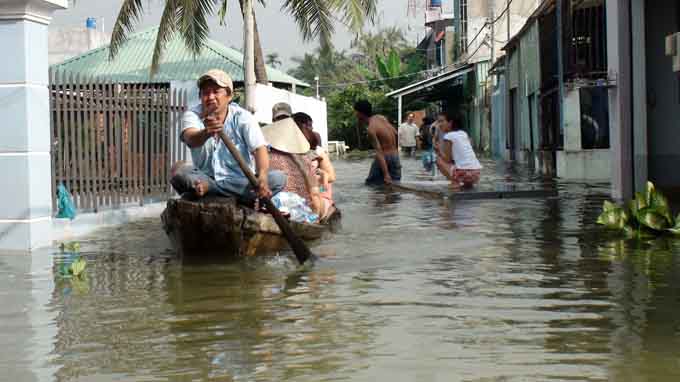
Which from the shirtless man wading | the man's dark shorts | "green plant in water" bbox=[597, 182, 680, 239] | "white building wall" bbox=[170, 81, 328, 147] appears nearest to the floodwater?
"green plant in water" bbox=[597, 182, 680, 239]

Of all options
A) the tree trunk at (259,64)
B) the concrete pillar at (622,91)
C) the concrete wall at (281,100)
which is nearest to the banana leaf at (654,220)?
the concrete pillar at (622,91)

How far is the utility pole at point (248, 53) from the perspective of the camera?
21.5 m

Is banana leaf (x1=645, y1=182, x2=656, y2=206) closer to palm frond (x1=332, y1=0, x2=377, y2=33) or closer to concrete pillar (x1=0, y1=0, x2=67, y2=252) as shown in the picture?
concrete pillar (x1=0, y1=0, x2=67, y2=252)

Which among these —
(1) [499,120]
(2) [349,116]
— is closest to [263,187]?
(1) [499,120]

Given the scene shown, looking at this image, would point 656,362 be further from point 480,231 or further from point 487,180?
point 487,180

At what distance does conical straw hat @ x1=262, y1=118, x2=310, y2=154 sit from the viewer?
1031 centimetres

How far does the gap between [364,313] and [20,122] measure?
4.91m

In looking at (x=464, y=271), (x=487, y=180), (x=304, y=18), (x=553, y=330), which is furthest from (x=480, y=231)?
(x=304, y=18)

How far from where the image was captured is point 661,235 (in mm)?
9773

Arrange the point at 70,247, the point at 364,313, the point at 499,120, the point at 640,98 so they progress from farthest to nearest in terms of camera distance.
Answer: the point at 499,120 → the point at 640,98 → the point at 70,247 → the point at 364,313

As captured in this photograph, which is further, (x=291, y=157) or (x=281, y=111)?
(x=281, y=111)

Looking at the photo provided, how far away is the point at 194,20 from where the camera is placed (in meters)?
22.4

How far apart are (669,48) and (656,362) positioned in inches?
306

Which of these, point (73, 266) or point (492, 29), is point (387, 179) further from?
point (492, 29)
